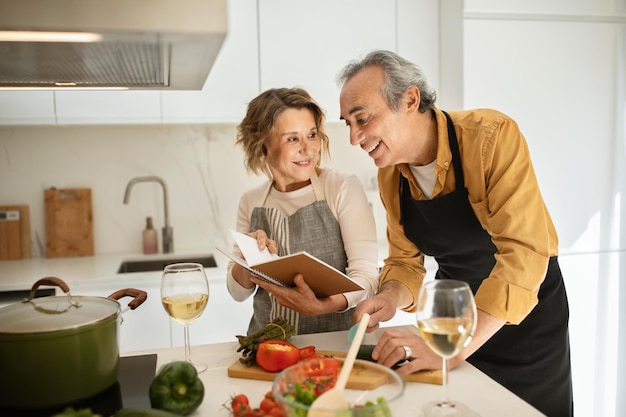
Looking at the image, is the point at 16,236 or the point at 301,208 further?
the point at 16,236

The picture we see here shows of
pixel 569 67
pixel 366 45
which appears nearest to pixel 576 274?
pixel 569 67

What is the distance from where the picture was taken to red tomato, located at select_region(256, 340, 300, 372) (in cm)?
132

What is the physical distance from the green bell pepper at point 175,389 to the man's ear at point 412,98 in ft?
3.40

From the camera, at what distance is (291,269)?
4.98 feet

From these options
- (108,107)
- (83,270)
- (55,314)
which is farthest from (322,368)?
(108,107)

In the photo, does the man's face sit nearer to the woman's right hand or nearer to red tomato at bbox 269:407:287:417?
the woman's right hand

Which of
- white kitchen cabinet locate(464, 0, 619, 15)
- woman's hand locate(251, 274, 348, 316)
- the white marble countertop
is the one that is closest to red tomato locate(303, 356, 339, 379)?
woman's hand locate(251, 274, 348, 316)

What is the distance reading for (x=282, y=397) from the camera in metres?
0.93

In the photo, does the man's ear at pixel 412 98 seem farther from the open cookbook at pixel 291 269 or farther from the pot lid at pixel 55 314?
the pot lid at pixel 55 314

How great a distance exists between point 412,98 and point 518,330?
0.81 m

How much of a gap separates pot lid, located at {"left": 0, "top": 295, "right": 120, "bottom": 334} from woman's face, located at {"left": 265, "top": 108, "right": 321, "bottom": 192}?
86cm

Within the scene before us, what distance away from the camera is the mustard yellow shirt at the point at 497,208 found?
55.8 inches

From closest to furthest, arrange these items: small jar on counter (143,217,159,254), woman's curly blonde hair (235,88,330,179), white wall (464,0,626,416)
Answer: woman's curly blonde hair (235,88,330,179), white wall (464,0,626,416), small jar on counter (143,217,159,254)

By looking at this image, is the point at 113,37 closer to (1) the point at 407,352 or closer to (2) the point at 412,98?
(1) the point at 407,352
